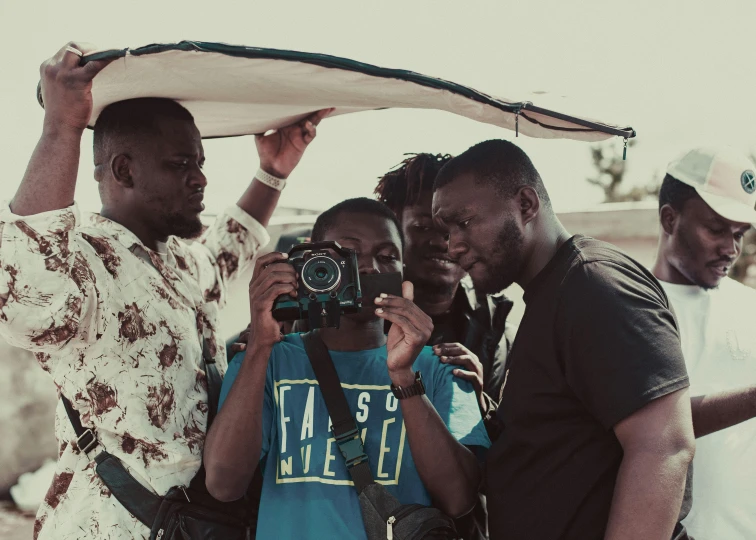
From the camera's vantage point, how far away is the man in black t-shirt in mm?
1721

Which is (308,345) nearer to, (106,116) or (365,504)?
(365,504)

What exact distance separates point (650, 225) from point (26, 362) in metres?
5.87

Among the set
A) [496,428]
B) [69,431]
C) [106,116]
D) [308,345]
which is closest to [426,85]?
[308,345]

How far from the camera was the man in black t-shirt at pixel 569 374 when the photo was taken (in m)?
1.72

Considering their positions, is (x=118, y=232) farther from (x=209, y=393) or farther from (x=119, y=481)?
(x=119, y=481)

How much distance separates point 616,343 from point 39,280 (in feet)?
4.89

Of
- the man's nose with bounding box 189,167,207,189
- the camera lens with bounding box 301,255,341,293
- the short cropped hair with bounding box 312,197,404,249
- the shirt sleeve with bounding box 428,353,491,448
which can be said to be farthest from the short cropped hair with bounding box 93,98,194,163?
the shirt sleeve with bounding box 428,353,491,448

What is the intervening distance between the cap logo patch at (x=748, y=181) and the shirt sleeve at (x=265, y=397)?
1853 mm

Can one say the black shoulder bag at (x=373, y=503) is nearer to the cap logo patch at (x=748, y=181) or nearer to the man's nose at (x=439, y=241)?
the man's nose at (x=439, y=241)

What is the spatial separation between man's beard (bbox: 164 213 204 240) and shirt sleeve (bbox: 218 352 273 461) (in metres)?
0.63

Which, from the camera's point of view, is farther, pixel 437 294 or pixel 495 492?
pixel 437 294

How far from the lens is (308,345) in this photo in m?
2.37

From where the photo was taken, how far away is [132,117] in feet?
8.79

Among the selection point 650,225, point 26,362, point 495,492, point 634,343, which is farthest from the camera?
point 650,225
